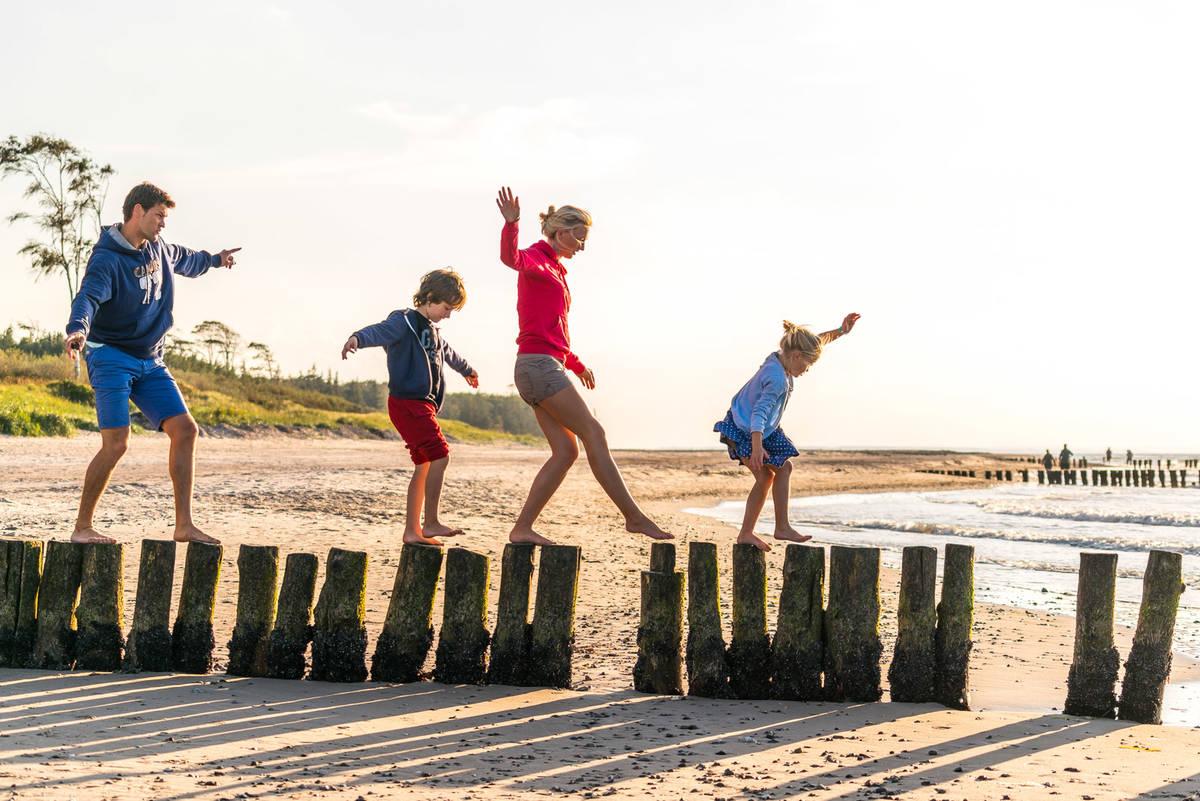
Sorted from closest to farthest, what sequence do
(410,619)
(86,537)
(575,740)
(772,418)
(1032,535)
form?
(575,740), (410,619), (86,537), (772,418), (1032,535)

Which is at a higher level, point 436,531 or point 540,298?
point 540,298

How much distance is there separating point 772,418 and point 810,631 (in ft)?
4.87

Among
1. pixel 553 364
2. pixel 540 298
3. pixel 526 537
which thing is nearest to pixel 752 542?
pixel 526 537

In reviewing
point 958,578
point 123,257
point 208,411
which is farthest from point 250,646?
point 208,411

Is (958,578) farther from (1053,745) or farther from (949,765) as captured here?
(949,765)

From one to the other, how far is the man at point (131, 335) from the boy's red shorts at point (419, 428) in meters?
1.36

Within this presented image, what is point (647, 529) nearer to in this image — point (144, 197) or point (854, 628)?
point (854, 628)

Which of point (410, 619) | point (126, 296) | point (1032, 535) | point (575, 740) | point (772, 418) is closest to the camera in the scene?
point (575, 740)

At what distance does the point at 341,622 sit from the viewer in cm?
735

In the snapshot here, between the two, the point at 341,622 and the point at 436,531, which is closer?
the point at 341,622

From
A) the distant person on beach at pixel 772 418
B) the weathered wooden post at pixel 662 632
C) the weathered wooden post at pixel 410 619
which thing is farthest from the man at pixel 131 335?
the distant person on beach at pixel 772 418

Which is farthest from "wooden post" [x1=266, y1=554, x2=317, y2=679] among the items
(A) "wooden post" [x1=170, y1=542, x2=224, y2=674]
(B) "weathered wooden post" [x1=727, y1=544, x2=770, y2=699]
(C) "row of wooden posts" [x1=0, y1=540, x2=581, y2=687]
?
(B) "weathered wooden post" [x1=727, y1=544, x2=770, y2=699]

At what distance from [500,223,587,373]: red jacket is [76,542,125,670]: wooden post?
120 inches

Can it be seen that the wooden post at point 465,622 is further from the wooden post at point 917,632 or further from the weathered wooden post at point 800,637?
the wooden post at point 917,632
